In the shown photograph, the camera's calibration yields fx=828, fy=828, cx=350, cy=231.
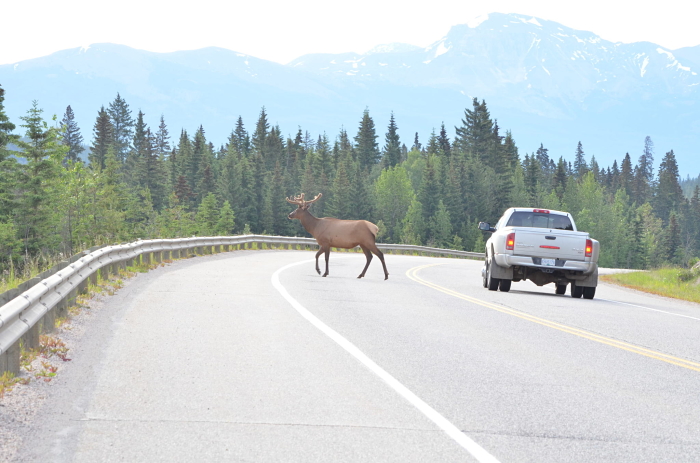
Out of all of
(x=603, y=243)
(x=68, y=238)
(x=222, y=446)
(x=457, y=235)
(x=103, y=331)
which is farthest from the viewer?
(x=603, y=243)

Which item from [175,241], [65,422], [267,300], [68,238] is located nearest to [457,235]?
[68,238]

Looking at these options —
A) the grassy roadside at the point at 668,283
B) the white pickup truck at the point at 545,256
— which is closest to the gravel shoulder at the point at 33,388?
the white pickup truck at the point at 545,256

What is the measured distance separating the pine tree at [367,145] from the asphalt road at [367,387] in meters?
143

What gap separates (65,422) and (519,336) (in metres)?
6.54

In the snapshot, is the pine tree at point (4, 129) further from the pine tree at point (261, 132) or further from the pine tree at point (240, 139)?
the pine tree at point (240, 139)

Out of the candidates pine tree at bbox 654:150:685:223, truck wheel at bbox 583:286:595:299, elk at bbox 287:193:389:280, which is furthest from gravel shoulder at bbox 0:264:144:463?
pine tree at bbox 654:150:685:223

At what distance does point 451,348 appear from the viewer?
966 centimetres

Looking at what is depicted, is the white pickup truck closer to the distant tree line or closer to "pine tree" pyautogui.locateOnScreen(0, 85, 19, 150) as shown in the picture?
"pine tree" pyautogui.locateOnScreen(0, 85, 19, 150)

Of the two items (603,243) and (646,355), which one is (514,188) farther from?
(646,355)

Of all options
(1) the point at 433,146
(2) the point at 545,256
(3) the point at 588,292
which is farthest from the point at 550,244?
(1) the point at 433,146

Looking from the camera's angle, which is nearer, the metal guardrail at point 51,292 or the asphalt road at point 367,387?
the asphalt road at point 367,387

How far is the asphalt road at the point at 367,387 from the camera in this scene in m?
5.48

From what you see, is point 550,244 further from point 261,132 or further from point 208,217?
point 261,132

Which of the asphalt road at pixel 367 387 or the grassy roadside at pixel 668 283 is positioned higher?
the asphalt road at pixel 367 387
